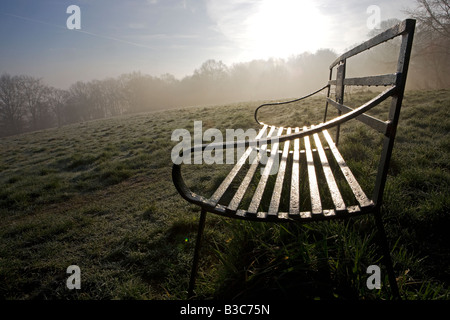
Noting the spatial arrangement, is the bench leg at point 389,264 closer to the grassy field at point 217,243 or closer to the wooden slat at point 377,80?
the grassy field at point 217,243

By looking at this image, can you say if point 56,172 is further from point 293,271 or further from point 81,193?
point 293,271

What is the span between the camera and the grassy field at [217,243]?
132 cm

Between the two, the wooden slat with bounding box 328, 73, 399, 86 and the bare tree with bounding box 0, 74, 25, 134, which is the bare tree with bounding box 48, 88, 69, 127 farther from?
the wooden slat with bounding box 328, 73, 399, 86

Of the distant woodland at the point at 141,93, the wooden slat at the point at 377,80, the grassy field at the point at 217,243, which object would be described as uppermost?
the distant woodland at the point at 141,93

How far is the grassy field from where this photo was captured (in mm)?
1316

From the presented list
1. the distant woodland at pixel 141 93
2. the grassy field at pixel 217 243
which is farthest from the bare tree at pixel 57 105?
the grassy field at pixel 217 243

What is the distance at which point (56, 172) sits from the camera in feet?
16.3

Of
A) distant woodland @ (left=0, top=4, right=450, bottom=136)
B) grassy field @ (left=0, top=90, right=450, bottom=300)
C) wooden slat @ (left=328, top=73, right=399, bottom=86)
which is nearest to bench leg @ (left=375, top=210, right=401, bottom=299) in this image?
grassy field @ (left=0, top=90, right=450, bottom=300)

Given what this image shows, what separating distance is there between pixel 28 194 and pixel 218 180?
2.96m

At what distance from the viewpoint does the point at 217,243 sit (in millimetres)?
1866

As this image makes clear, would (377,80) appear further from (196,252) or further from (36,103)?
(36,103)
